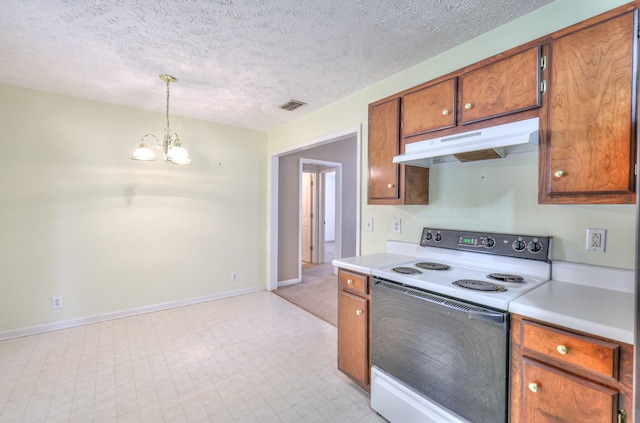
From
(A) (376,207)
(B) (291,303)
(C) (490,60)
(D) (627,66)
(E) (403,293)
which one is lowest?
(B) (291,303)

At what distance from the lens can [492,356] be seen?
4.18 ft

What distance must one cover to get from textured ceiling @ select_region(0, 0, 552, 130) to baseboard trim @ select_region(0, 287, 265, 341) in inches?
93.3

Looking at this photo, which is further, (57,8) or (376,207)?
(376,207)

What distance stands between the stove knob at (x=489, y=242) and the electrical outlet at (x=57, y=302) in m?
3.98

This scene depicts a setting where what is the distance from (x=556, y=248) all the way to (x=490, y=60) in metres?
1.10

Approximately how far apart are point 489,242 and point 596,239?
1.61 ft

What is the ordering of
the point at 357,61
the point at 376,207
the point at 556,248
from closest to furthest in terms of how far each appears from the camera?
the point at 556,248 < the point at 357,61 < the point at 376,207

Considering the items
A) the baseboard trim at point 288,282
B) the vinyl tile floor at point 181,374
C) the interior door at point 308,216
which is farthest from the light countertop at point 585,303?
the interior door at point 308,216

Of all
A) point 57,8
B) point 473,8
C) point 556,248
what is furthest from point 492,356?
point 57,8

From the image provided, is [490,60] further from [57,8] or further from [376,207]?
[57,8]

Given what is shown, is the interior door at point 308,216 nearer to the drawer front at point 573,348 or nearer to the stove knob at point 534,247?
the stove knob at point 534,247

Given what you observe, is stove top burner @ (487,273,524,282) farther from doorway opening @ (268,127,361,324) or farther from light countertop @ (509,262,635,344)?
doorway opening @ (268,127,361,324)

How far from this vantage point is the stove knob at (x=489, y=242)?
1.81 metres

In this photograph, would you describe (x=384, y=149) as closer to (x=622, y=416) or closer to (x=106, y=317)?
(x=622, y=416)
